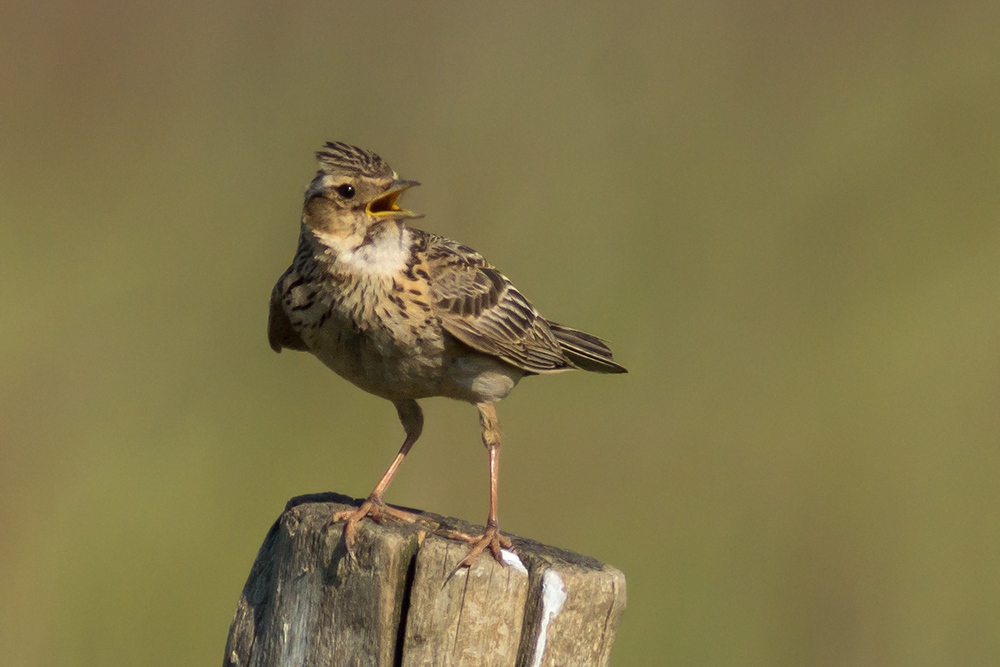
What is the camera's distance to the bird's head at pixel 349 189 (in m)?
4.57

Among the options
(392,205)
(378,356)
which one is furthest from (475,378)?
(392,205)

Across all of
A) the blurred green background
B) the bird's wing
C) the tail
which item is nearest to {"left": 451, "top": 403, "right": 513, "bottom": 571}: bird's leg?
the bird's wing

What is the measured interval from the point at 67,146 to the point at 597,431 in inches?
147

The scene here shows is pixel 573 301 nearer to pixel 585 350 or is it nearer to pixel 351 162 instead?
pixel 585 350

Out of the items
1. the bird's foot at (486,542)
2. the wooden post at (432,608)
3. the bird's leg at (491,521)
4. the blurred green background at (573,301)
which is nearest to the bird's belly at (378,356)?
the bird's leg at (491,521)

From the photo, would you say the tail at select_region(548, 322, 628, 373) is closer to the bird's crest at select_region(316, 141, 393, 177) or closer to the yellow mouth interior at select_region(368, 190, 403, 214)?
the yellow mouth interior at select_region(368, 190, 403, 214)

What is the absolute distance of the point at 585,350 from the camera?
18.3 ft

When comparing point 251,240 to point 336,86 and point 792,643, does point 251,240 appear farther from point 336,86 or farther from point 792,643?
point 792,643

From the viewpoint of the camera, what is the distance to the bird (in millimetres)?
4578

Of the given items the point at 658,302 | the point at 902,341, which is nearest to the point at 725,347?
the point at 658,302

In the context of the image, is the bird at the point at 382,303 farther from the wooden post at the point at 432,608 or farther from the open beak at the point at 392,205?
the wooden post at the point at 432,608

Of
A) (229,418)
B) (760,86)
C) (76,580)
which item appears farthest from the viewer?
(760,86)

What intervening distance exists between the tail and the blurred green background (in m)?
1.32

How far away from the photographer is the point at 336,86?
7113mm
